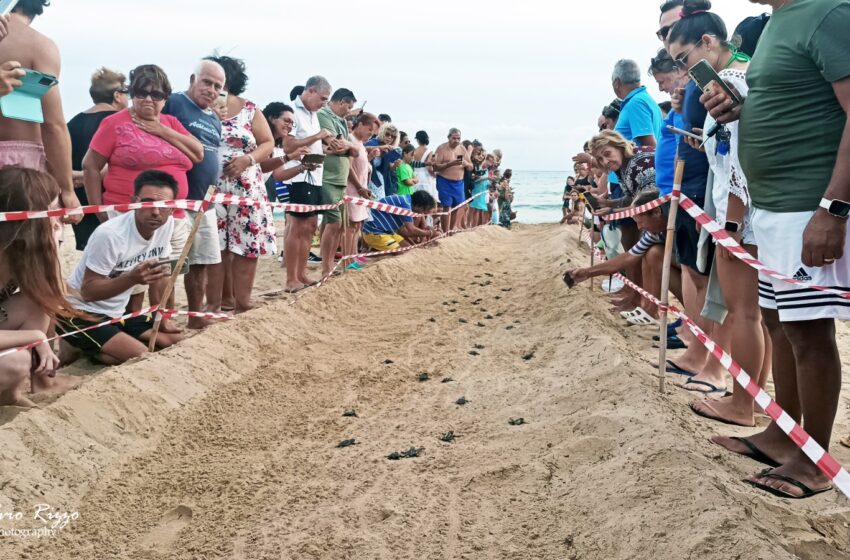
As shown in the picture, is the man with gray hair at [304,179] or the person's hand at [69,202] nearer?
the person's hand at [69,202]

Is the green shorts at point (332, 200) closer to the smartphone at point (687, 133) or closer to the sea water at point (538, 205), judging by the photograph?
the smartphone at point (687, 133)

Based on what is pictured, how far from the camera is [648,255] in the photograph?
581 centimetres

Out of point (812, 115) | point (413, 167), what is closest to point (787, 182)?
point (812, 115)

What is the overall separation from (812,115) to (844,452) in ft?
5.35

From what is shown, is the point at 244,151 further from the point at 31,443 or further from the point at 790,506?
the point at 790,506

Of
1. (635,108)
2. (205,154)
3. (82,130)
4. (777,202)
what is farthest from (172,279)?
(635,108)

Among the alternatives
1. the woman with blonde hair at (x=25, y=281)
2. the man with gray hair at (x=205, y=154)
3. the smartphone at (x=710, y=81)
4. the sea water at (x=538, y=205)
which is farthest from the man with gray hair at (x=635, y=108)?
the sea water at (x=538, y=205)

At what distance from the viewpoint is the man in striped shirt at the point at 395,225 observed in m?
10.2

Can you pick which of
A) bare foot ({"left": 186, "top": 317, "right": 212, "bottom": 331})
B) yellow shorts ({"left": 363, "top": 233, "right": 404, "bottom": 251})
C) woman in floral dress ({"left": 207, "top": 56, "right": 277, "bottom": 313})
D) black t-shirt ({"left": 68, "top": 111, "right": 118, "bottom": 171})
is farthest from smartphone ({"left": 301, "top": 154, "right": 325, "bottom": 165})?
yellow shorts ({"left": 363, "top": 233, "right": 404, "bottom": 251})

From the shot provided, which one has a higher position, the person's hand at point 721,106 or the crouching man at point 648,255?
the person's hand at point 721,106

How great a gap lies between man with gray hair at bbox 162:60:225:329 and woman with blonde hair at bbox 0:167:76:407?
1.89 m

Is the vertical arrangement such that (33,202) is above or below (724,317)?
above

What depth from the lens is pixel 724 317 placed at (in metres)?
4.04

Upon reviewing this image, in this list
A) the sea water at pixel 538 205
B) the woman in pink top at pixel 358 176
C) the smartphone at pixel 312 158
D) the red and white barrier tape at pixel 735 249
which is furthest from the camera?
the sea water at pixel 538 205
